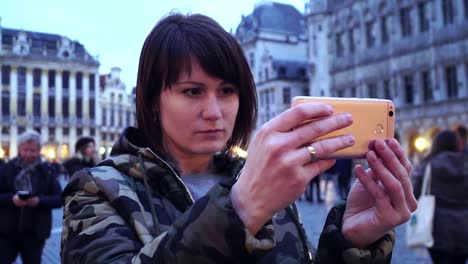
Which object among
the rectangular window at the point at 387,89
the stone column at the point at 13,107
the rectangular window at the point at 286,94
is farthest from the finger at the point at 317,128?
the stone column at the point at 13,107

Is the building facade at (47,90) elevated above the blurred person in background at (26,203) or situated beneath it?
elevated above

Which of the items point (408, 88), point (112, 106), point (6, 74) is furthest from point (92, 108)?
point (408, 88)

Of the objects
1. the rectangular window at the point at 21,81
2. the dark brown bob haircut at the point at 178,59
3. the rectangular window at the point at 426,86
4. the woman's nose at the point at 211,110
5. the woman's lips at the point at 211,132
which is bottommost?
the woman's lips at the point at 211,132

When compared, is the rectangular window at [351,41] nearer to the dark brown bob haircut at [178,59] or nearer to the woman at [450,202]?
the woman at [450,202]

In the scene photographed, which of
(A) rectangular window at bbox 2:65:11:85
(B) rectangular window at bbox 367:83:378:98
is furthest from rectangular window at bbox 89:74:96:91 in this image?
(B) rectangular window at bbox 367:83:378:98

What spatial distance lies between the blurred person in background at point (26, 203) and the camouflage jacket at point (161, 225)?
3.66 meters

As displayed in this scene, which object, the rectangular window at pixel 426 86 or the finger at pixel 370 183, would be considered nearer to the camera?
the finger at pixel 370 183

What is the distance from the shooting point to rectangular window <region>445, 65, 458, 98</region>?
27875 mm

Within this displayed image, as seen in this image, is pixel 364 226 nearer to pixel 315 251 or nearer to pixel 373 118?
pixel 315 251

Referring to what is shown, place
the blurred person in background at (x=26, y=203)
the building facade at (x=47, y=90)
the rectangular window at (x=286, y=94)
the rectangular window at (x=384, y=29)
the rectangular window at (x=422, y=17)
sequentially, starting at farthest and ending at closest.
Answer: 1. the building facade at (x=47, y=90)
2. the rectangular window at (x=286, y=94)
3. the rectangular window at (x=384, y=29)
4. the rectangular window at (x=422, y=17)
5. the blurred person in background at (x=26, y=203)

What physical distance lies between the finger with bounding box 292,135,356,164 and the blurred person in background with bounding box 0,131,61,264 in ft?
13.9

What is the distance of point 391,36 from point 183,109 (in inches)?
1298

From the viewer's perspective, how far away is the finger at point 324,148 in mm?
923

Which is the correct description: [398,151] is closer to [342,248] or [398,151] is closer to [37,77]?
[342,248]
